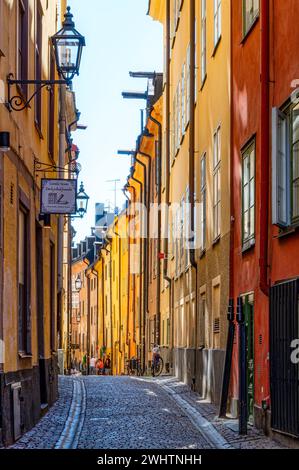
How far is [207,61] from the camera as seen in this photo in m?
20.2

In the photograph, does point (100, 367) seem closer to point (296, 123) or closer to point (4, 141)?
point (296, 123)

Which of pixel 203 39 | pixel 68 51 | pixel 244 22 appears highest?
pixel 203 39

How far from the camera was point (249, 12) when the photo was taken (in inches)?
586

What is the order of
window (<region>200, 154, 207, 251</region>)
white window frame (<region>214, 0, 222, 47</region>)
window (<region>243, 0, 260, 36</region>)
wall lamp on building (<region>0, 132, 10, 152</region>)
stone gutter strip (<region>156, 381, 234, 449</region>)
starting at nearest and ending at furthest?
1. wall lamp on building (<region>0, 132, 10, 152</region>)
2. stone gutter strip (<region>156, 381, 234, 449</region>)
3. window (<region>243, 0, 260, 36</region>)
4. white window frame (<region>214, 0, 222, 47</region>)
5. window (<region>200, 154, 207, 251</region>)

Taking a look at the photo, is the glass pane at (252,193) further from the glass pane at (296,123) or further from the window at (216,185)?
the window at (216,185)

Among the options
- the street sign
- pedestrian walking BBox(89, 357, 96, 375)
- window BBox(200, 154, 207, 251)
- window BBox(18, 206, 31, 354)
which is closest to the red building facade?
the street sign

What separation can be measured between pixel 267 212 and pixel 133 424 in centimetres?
358

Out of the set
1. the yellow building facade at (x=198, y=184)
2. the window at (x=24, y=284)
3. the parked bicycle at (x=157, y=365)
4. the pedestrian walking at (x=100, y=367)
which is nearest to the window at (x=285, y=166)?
the window at (x=24, y=284)

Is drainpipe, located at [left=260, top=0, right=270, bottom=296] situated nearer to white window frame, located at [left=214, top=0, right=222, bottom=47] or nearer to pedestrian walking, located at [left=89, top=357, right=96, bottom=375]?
A: white window frame, located at [left=214, top=0, right=222, bottom=47]

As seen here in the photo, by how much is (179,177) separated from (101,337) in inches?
1391

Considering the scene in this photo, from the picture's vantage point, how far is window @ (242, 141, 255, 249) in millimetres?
14148

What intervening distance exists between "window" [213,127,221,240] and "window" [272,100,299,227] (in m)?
5.75

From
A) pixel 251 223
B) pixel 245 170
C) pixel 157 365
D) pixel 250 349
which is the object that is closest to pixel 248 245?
pixel 251 223
